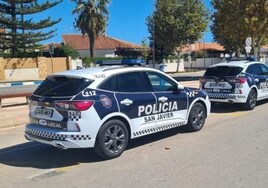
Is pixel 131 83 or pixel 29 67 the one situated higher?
pixel 131 83

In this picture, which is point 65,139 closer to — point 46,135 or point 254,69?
point 46,135

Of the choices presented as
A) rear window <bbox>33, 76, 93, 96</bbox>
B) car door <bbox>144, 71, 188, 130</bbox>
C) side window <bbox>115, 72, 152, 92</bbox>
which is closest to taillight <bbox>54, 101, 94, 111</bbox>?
rear window <bbox>33, 76, 93, 96</bbox>

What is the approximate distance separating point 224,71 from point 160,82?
16.1 feet

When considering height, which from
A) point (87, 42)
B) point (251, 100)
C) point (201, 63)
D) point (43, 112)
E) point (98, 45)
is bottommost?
point (251, 100)

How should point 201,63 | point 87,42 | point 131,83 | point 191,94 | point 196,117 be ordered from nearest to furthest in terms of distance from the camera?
point 131,83, point 191,94, point 196,117, point 201,63, point 87,42

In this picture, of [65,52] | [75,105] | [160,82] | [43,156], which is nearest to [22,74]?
[65,52]

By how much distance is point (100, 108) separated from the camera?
22.0 ft

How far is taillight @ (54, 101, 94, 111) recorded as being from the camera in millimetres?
6489

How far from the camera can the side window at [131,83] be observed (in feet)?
23.9

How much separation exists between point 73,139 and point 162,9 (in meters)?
42.2

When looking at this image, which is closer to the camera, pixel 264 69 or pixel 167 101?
pixel 167 101

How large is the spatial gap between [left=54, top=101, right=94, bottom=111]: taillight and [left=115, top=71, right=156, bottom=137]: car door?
70 cm

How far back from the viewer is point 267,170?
19.9 ft

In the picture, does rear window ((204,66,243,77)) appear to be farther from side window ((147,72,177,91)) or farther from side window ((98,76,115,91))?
side window ((98,76,115,91))
